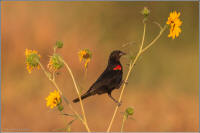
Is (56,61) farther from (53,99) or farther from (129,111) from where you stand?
(129,111)

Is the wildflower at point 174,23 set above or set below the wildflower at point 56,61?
above

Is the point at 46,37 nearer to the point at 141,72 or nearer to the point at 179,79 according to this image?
the point at 141,72

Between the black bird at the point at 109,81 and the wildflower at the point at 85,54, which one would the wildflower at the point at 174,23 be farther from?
the black bird at the point at 109,81

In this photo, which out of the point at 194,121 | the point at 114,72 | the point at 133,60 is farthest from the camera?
the point at 194,121

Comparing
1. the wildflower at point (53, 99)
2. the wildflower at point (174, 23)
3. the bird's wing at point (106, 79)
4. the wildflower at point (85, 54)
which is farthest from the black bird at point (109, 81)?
the wildflower at point (174, 23)

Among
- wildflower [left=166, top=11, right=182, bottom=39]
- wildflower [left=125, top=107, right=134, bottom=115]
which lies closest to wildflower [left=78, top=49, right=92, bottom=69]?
wildflower [left=125, top=107, right=134, bottom=115]

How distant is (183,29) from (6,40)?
122 inches

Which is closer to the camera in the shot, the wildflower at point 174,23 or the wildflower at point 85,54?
the wildflower at point 174,23

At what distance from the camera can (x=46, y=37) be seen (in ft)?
22.4

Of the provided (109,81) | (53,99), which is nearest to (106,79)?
(109,81)

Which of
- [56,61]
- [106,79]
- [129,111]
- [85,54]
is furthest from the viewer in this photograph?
[106,79]

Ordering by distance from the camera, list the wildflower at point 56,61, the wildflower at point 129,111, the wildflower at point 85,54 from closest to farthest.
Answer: the wildflower at point 56,61 → the wildflower at point 129,111 → the wildflower at point 85,54

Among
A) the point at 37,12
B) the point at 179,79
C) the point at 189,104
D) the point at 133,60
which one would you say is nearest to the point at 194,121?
the point at 189,104

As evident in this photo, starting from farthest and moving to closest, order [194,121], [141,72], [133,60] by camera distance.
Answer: [141,72] → [194,121] → [133,60]
